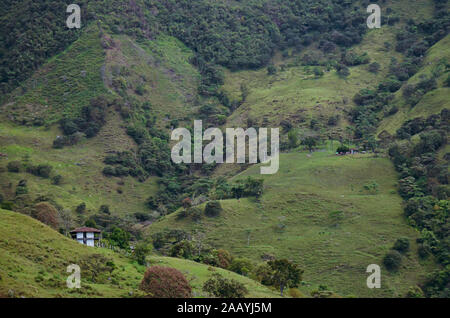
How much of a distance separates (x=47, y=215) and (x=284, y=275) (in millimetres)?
28693

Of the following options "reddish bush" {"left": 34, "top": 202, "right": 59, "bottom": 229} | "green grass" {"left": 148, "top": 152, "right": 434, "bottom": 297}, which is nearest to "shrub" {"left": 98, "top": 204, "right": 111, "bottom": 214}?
"green grass" {"left": 148, "top": 152, "right": 434, "bottom": 297}

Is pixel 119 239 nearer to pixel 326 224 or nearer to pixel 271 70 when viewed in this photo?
pixel 326 224

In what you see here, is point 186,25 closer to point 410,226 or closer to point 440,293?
point 410,226

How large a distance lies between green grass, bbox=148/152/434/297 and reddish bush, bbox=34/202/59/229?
15132 mm

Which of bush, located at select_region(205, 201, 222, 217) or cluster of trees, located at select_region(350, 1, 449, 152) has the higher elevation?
cluster of trees, located at select_region(350, 1, 449, 152)

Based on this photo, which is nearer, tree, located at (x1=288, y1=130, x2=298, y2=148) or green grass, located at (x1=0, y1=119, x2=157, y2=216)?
green grass, located at (x1=0, y1=119, x2=157, y2=216)

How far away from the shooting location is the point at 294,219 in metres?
79.9

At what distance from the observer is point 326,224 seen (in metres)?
77.9

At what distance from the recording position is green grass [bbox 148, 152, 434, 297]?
6838 cm

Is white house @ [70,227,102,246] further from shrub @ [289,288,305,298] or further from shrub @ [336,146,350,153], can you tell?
shrub @ [336,146,350,153]

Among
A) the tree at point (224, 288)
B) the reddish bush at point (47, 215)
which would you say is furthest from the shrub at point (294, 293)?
the reddish bush at point (47, 215)

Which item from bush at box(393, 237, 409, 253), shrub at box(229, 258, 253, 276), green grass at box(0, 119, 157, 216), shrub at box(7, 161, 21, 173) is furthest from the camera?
shrub at box(7, 161, 21, 173)

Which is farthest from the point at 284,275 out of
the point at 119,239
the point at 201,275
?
the point at 119,239
